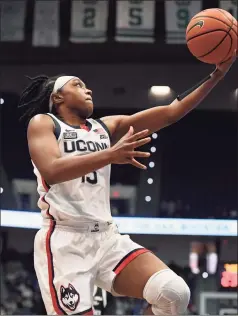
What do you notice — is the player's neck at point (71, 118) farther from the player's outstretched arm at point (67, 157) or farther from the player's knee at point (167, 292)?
the player's knee at point (167, 292)

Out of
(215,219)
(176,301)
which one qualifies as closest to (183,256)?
(215,219)

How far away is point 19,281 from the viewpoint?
8797mm

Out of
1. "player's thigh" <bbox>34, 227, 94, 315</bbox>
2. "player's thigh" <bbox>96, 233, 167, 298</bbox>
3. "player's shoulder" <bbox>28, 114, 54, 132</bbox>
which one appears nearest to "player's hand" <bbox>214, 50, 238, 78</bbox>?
"player's shoulder" <bbox>28, 114, 54, 132</bbox>

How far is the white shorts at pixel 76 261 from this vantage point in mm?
3230

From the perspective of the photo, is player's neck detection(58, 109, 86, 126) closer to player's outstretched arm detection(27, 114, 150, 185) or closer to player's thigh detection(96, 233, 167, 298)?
player's outstretched arm detection(27, 114, 150, 185)

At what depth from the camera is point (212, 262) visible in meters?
8.66

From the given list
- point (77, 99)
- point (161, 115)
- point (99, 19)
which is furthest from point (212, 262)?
point (77, 99)

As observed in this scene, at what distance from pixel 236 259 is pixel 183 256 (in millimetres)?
650

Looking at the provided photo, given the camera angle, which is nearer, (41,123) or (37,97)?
(41,123)

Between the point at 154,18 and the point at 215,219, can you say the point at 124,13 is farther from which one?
the point at 215,219

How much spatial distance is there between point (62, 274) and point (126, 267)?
0.31m

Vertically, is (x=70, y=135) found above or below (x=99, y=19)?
below

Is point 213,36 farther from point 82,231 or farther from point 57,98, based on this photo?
point 82,231

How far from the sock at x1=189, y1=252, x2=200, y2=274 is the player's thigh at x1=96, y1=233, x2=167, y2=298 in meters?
5.40
